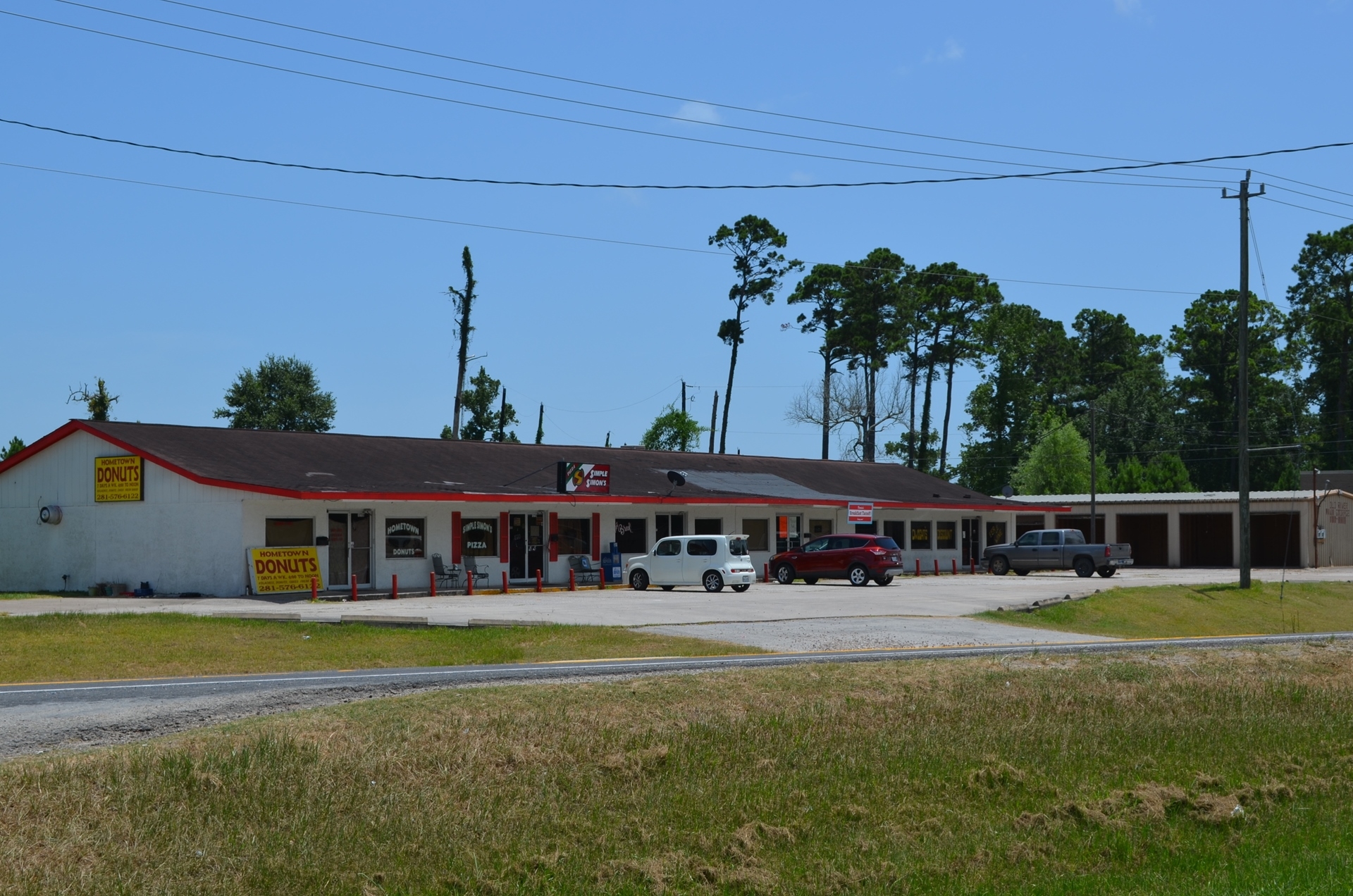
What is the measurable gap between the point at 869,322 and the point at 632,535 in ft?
135

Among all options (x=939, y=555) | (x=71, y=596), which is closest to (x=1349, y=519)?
(x=939, y=555)

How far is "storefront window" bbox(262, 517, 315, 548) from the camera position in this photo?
1358 inches

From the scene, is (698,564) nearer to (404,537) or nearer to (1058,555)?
(404,537)

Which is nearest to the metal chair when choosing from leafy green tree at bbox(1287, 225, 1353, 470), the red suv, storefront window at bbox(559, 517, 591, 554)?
storefront window at bbox(559, 517, 591, 554)

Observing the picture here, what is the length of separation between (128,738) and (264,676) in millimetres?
6006

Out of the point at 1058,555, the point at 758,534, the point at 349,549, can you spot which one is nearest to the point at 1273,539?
the point at 1058,555

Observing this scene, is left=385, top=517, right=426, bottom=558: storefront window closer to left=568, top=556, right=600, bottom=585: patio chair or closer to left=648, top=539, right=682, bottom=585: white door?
left=568, top=556, right=600, bottom=585: patio chair

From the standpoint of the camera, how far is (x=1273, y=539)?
62.1 m

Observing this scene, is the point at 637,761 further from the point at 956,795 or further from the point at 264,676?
the point at 264,676

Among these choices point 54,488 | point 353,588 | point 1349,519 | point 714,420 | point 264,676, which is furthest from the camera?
point 714,420

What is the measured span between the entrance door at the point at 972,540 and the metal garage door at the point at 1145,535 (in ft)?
36.3

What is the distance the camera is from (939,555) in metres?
54.8

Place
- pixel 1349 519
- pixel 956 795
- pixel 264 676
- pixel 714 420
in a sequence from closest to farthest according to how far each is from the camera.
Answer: pixel 956 795 < pixel 264 676 < pixel 1349 519 < pixel 714 420

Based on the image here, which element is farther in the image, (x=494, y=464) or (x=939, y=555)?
(x=939, y=555)
